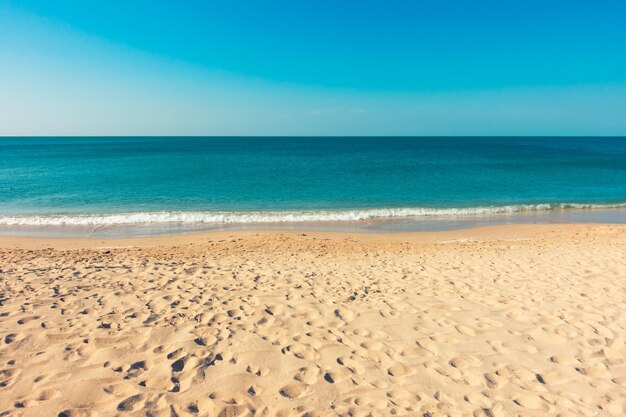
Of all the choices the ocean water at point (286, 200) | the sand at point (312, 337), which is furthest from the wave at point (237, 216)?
the sand at point (312, 337)

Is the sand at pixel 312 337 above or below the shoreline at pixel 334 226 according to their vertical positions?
above

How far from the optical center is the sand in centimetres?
408

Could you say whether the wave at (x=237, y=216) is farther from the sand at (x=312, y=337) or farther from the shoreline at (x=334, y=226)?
the sand at (x=312, y=337)

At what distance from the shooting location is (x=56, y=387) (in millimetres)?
4117

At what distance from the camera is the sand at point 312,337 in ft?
13.4

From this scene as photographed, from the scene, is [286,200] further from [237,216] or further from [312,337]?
[312,337]

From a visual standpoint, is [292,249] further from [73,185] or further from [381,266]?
[73,185]

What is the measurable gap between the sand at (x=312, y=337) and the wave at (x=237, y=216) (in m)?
7.62

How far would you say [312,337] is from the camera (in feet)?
17.7

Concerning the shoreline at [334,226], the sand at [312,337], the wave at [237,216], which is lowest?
the shoreline at [334,226]

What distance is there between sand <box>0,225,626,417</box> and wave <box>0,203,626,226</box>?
7618mm

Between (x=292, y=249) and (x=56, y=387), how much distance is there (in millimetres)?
8028

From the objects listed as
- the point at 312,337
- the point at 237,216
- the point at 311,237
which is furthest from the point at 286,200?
the point at 312,337

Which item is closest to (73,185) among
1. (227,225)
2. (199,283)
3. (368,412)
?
(227,225)
